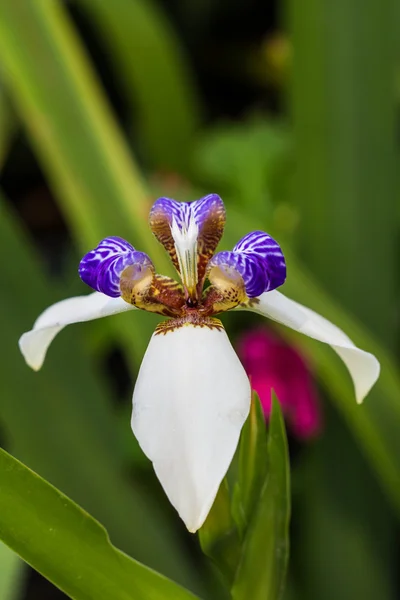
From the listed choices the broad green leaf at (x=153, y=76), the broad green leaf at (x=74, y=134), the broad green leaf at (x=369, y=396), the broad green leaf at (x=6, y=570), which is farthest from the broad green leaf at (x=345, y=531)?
the broad green leaf at (x=153, y=76)

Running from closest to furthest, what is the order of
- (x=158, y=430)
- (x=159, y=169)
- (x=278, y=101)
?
(x=158, y=430) < (x=159, y=169) < (x=278, y=101)

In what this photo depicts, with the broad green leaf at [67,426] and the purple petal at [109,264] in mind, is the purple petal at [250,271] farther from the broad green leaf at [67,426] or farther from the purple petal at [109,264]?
the broad green leaf at [67,426]

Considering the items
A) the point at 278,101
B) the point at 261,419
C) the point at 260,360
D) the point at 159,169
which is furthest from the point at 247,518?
the point at 278,101

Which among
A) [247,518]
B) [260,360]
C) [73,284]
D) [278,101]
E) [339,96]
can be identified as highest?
[278,101]

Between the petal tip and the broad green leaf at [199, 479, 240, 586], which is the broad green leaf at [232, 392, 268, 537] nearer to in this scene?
the broad green leaf at [199, 479, 240, 586]

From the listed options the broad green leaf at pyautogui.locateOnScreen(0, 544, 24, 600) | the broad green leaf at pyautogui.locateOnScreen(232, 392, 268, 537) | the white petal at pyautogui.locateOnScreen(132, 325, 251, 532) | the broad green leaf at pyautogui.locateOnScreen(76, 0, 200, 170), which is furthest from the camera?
the broad green leaf at pyautogui.locateOnScreen(76, 0, 200, 170)

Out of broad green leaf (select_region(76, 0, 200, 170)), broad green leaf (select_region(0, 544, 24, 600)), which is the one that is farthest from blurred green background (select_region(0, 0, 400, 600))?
broad green leaf (select_region(76, 0, 200, 170))

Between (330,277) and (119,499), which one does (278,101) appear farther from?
(119,499)
